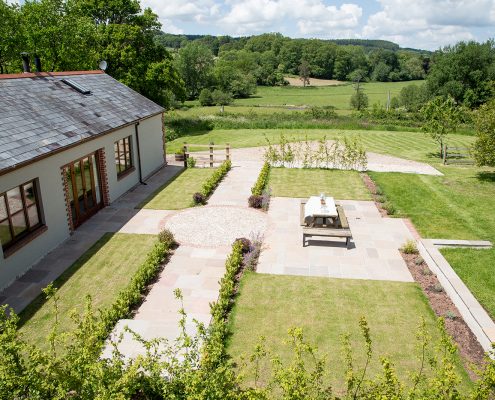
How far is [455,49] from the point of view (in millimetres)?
63969

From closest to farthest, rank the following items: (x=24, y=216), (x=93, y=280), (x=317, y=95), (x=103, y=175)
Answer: (x=93, y=280)
(x=24, y=216)
(x=103, y=175)
(x=317, y=95)

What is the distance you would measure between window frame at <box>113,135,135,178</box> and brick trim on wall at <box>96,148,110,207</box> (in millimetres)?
1270

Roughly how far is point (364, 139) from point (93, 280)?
27915 millimetres

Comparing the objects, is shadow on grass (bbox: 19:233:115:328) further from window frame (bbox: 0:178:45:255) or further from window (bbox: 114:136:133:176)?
window (bbox: 114:136:133:176)

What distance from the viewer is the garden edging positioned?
357 inches

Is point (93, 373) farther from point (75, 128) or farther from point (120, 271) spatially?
point (75, 128)

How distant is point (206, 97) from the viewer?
212ft

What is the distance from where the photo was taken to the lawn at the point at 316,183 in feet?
63.3

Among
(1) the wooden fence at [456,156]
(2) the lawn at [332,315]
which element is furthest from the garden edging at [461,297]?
(1) the wooden fence at [456,156]

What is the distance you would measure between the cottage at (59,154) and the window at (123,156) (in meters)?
0.05

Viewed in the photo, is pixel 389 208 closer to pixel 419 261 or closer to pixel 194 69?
pixel 419 261

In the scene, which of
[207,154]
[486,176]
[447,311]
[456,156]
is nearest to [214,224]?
[447,311]

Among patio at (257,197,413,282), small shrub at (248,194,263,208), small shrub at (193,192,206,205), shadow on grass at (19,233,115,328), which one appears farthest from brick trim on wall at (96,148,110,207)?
patio at (257,197,413,282)

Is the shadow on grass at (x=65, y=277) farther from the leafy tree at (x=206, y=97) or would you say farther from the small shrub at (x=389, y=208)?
the leafy tree at (x=206, y=97)
